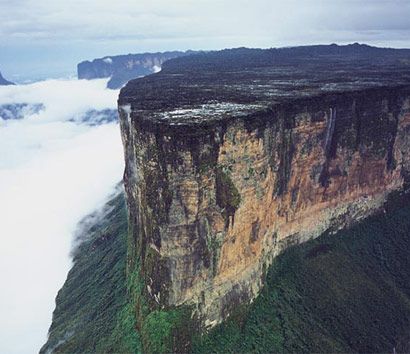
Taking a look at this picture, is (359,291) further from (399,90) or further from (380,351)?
(399,90)

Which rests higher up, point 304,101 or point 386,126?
point 304,101

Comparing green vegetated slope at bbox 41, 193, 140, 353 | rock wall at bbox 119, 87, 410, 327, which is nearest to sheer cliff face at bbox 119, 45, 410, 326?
rock wall at bbox 119, 87, 410, 327

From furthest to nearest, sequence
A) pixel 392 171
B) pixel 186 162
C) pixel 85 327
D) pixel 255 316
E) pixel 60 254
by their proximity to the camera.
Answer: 1. pixel 60 254
2. pixel 392 171
3. pixel 85 327
4. pixel 255 316
5. pixel 186 162

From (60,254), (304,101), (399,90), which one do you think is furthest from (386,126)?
(60,254)

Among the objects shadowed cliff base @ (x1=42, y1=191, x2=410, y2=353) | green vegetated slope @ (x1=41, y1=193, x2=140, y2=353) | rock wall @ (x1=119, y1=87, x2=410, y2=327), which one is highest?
rock wall @ (x1=119, y1=87, x2=410, y2=327)

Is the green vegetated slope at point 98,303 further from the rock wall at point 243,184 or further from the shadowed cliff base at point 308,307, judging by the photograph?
the rock wall at point 243,184

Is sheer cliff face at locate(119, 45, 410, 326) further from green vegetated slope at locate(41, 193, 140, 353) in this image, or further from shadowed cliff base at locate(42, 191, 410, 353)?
green vegetated slope at locate(41, 193, 140, 353)

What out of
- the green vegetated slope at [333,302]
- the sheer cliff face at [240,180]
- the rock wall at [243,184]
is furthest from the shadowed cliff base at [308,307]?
the sheer cliff face at [240,180]
